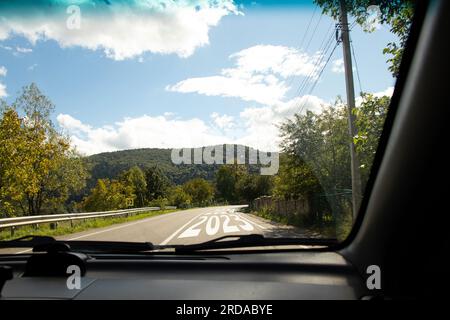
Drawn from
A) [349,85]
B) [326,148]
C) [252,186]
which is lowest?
[252,186]

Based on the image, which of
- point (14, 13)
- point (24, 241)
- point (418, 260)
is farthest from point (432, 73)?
point (24, 241)

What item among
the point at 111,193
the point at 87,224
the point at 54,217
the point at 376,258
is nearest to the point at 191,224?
the point at 87,224

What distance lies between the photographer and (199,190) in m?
4.00

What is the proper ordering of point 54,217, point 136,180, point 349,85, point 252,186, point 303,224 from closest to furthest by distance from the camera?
point 349,85 → point 136,180 → point 303,224 → point 252,186 → point 54,217

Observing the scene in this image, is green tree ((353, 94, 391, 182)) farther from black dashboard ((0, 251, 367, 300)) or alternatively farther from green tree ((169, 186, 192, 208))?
green tree ((169, 186, 192, 208))

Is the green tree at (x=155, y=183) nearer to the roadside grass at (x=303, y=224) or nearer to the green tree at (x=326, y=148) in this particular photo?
the green tree at (x=326, y=148)

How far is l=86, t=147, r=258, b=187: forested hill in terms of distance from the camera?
296 centimetres

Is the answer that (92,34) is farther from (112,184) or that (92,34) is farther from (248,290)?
(248,290)

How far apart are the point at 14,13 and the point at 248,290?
2.15 metres

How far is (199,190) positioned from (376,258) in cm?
227

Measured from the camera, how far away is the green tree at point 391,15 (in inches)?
84.3

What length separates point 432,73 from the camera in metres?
1.69

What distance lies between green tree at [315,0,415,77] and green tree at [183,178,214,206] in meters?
1.86

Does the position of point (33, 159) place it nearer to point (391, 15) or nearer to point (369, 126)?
point (369, 126)
